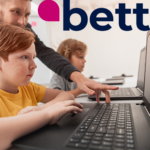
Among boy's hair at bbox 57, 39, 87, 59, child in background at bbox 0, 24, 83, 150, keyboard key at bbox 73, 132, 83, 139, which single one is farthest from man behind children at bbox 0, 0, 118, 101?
boy's hair at bbox 57, 39, 87, 59

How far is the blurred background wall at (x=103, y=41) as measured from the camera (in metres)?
2.82

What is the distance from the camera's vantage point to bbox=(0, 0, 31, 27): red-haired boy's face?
27.2 inches

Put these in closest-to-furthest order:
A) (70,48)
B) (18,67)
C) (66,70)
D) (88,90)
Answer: (18,67) < (88,90) < (66,70) < (70,48)

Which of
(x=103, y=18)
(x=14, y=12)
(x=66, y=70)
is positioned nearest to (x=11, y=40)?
(x=14, y=12)

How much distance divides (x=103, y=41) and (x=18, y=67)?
9.31 feet

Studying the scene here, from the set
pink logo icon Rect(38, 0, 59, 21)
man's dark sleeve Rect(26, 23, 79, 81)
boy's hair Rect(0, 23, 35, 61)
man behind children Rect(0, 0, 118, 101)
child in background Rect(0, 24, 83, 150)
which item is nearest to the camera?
child in background Rect(0, 24, 83, 150)

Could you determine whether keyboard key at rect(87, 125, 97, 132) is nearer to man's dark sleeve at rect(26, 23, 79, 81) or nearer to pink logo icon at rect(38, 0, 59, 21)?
man's dark sleeve at rect(26, 23, 79, 81)

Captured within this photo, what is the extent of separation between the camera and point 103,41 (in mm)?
3184

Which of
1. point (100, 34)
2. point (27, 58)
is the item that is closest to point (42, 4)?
point (100, 34)

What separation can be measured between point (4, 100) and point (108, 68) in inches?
110

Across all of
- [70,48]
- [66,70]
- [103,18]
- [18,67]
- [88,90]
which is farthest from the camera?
[103,18]

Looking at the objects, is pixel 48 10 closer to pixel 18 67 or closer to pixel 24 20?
pixel 24 20

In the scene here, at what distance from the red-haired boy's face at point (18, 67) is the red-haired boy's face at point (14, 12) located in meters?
0.21

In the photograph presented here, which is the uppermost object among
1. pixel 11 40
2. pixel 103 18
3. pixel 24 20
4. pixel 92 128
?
pixel 103 18
